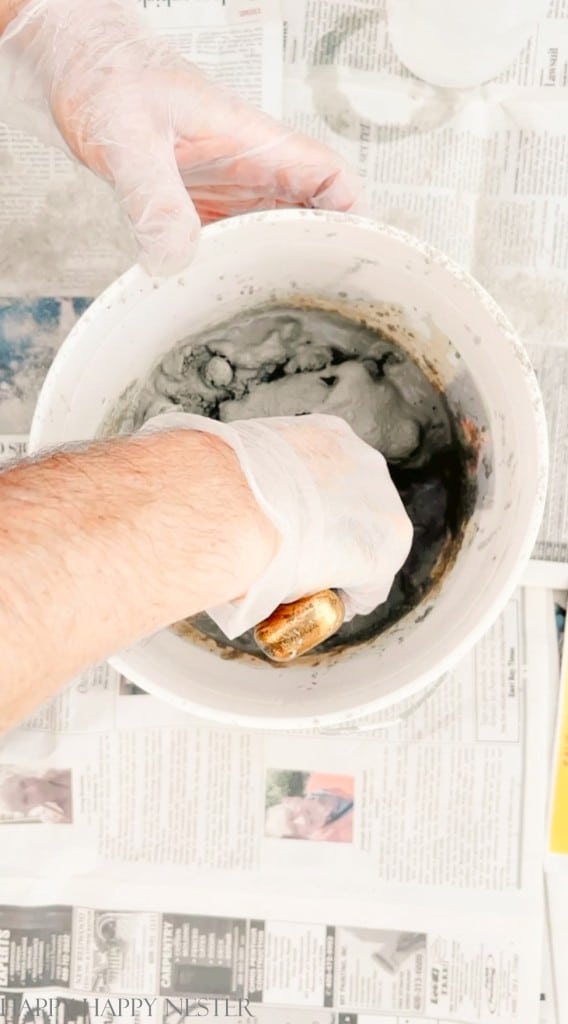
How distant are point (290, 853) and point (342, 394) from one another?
0.40 metres

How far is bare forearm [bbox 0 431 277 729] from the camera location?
1.09ft

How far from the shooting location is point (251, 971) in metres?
0.73

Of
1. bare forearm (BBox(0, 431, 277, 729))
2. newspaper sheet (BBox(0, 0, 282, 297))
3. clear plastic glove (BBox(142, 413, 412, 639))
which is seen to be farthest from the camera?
newspaper sheet (BBox(0, 0, 282, 297))

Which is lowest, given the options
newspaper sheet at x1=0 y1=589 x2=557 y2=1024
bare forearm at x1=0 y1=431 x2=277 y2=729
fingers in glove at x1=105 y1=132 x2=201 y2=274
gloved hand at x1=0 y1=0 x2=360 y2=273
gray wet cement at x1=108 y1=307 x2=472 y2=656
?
newspaper sheet at x1=0 y1=589 x2=557 y2=1024

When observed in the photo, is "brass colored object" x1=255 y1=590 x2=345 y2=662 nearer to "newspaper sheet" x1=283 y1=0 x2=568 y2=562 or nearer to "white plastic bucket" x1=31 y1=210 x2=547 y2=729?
"white plastic bucket" x1=31 y1=210 x2=547 y2=729

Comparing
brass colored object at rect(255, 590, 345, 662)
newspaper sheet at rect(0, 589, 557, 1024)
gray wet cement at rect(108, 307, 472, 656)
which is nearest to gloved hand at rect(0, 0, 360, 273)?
gray wet cement at rect(108, 307, 472, 656)

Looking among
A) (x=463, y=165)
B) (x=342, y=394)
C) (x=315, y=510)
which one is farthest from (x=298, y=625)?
(x=463, y=165)

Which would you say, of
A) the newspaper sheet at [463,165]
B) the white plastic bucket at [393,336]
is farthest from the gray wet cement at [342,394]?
the newspaper sheet at [463,165]

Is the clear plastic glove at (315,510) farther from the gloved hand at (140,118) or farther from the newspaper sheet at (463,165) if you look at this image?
the newspaper sheet at (463,165)

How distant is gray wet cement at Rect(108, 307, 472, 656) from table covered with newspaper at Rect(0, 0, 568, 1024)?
0.15 meters

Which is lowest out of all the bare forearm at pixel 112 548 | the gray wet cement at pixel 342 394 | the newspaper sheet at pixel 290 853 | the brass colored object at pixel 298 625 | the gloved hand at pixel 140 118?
the newspaper sheet at pixel 290 853

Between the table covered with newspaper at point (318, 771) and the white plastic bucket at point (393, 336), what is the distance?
0.59 ft

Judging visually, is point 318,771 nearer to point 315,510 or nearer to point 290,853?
point 290,853

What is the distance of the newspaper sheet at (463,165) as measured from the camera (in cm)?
70
